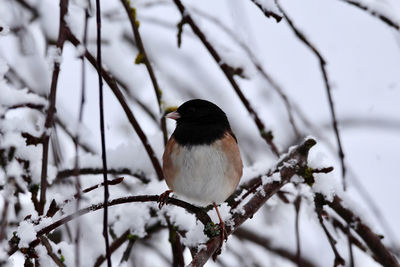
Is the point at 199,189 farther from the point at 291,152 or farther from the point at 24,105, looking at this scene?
the point at 24,105

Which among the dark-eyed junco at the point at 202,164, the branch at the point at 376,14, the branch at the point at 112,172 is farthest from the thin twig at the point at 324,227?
the branch at the point at 112,172

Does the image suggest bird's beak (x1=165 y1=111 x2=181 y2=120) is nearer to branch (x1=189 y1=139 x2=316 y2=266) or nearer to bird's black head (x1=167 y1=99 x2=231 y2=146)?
bird's black head (x1=167 y1=99 x2=231 y2=146)

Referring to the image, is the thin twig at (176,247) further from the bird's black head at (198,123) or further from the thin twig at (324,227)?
the thin twig at (324,227)

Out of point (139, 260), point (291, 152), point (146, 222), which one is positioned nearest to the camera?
point (291, 152)

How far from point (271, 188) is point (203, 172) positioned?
0.47m

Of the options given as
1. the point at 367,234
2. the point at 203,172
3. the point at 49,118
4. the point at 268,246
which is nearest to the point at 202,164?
the point at 203,172

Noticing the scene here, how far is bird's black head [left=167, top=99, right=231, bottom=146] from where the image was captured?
2316 millimetres

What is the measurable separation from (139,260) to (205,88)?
135 centimetres

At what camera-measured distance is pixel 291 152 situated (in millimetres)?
1935

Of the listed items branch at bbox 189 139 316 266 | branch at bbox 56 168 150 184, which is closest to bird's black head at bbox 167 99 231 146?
branch at bbox 56 168 150 184

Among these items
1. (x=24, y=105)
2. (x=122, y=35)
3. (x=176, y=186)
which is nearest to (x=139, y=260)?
(x=176, y=186)

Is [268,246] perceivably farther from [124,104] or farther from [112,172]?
[124,104]

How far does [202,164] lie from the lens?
2.23m

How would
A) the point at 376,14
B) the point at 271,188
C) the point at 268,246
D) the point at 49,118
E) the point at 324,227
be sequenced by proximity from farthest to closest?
1. the point at 268,246
2. the point at 376,14
3. the point at 324,227
4. the point at 271,188
5. the point at 49,118
